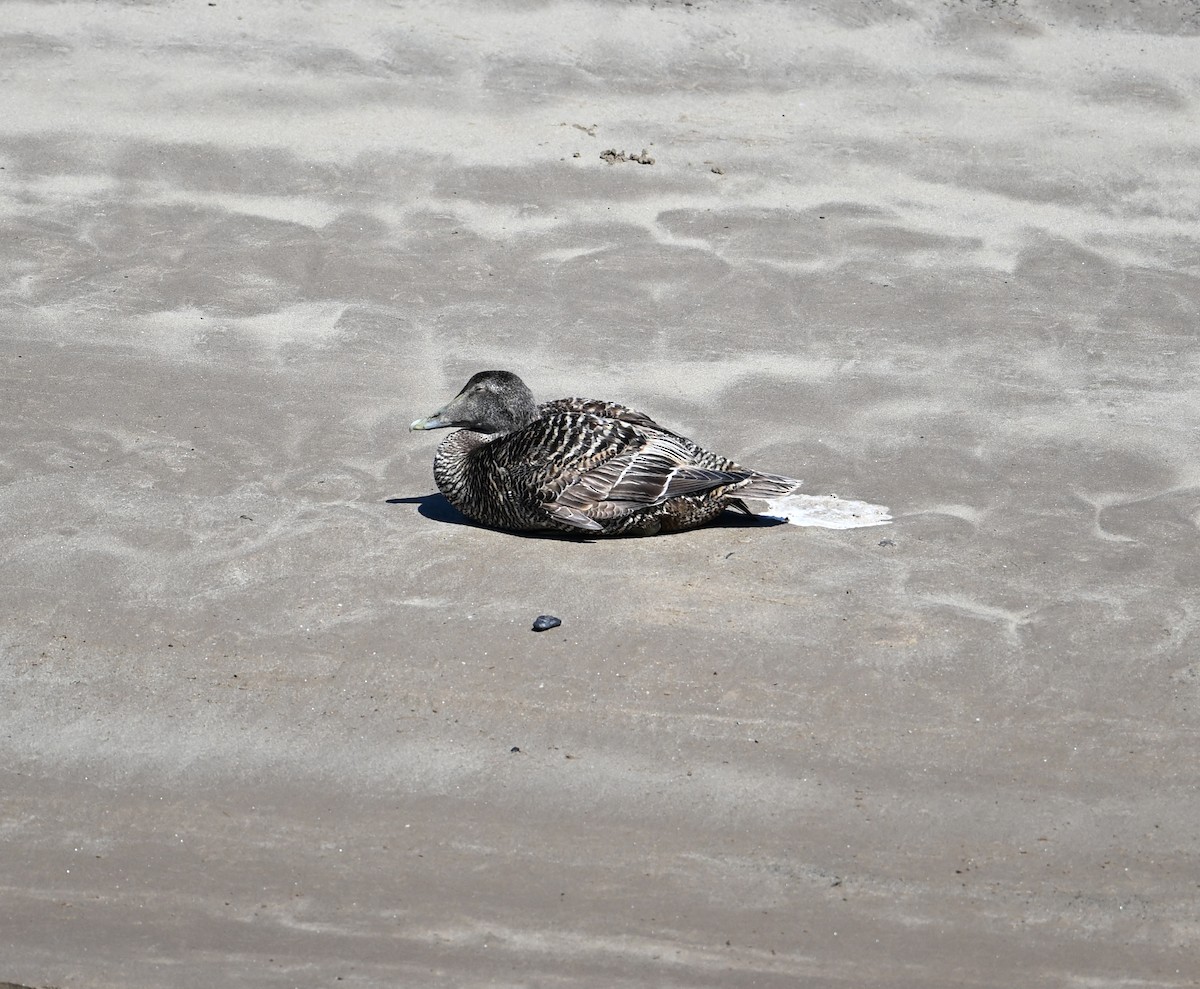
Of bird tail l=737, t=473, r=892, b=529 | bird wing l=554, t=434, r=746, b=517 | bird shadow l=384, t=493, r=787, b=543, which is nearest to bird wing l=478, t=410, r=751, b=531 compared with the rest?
bird wing l=554, t=434, r=746, b=517

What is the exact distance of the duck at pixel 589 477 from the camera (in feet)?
27.1

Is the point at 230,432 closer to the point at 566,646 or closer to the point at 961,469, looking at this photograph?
the point at 566,646

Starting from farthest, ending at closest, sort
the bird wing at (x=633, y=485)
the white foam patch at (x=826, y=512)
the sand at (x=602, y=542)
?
the white foam patch at (x=826, y=512) < the bird wing at (x=633, y=485) < the sand at (x=602, y=542)

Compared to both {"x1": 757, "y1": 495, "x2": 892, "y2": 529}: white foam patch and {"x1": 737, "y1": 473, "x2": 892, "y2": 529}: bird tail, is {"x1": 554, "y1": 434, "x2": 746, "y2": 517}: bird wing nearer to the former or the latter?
{"x1": 737, "y1": 473, "x2": 892, "y2": 529}: bird tail

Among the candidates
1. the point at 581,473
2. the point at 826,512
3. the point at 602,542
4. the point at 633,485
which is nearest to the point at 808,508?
the point at 826,512

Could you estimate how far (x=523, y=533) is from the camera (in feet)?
27.8

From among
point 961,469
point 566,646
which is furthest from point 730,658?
point 961,469

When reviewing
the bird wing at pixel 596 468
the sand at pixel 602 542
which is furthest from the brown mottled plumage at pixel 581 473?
the sand at pixel 602 542

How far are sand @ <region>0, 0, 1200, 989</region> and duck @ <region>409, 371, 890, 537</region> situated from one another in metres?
0.20

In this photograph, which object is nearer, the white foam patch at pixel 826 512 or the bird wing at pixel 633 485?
the bird wing at pixel 633 485

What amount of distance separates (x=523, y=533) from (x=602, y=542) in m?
0.43

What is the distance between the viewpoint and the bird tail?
838 cm

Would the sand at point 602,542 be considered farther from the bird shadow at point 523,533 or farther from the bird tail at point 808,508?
the bird tail at point 808,508

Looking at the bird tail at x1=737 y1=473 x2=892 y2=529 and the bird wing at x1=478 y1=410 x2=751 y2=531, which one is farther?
the bird tail at x1=737 y1=473 x2=892 y2=529
